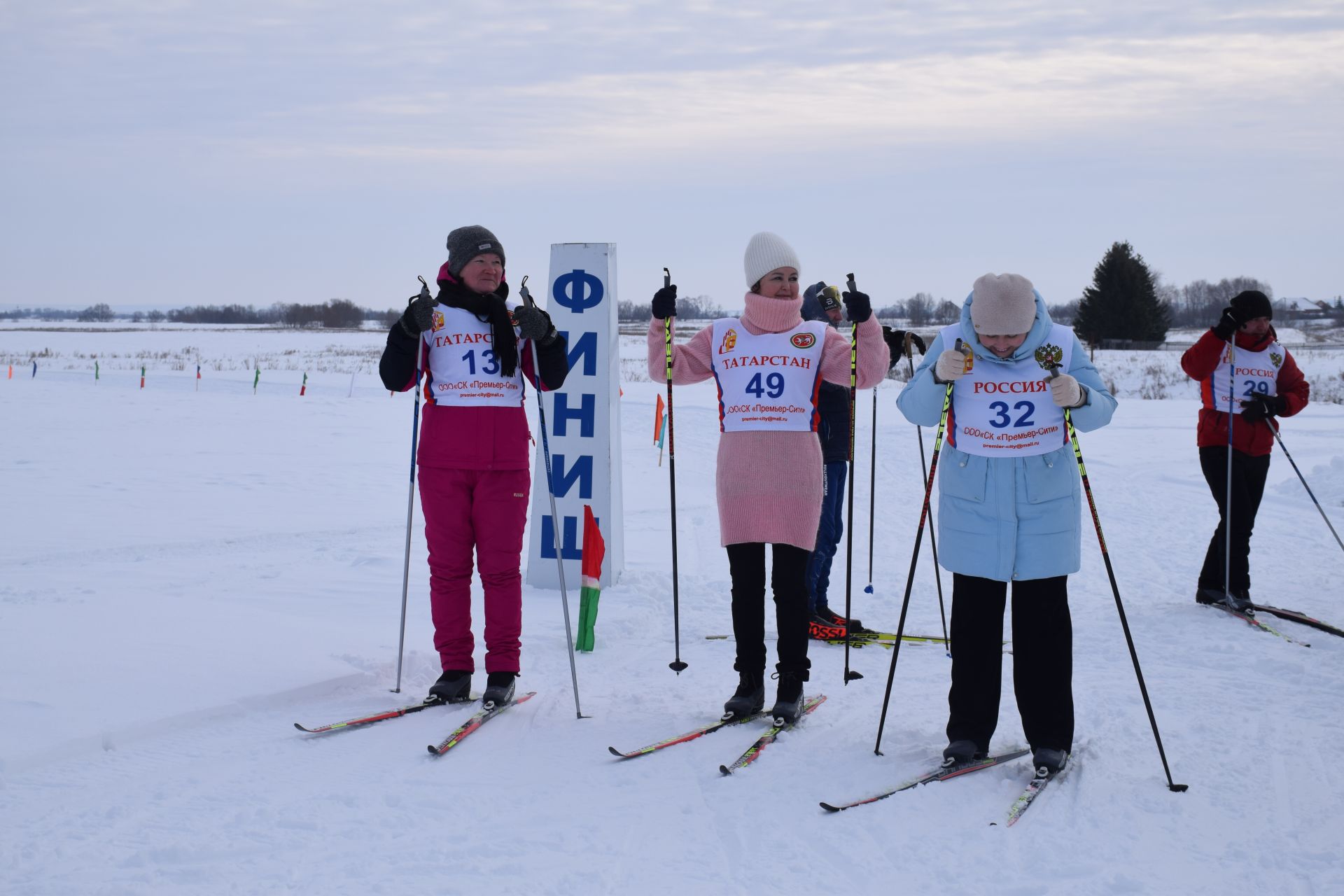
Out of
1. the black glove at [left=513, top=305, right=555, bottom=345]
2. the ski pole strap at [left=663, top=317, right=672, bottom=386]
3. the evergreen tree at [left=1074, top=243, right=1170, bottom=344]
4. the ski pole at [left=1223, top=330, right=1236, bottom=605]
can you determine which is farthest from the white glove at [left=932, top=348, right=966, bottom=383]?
the evergreen tree at [left=1074, top=243, right=1170, bottom=344]

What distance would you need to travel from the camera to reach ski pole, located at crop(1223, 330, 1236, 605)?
643cm

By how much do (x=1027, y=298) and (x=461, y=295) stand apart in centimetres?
231

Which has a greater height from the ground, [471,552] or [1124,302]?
[1124,302]

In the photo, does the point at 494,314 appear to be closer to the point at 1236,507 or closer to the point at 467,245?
the point at 467,245

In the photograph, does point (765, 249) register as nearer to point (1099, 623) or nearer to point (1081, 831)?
point (1081, 831)

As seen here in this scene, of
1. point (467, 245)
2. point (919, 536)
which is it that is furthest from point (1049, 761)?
point (467, 245)

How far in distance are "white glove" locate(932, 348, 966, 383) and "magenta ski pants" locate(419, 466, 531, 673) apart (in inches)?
73.7

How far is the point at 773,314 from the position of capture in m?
4.39

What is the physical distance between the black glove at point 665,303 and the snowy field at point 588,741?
1754 mm

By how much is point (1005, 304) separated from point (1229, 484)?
3713 mm

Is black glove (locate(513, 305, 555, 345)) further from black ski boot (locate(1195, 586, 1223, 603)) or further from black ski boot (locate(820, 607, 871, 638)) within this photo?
black ski boot (locate(1195, 586, 1223, 603))

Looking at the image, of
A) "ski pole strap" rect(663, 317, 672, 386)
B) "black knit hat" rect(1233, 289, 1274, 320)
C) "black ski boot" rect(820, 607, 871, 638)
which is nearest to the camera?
"ski pole strap" rect(663, 317, 672, 386)

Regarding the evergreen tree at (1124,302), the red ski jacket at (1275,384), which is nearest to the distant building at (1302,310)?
the evergreen tree at (1124,302)

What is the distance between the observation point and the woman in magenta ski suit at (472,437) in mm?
4445
